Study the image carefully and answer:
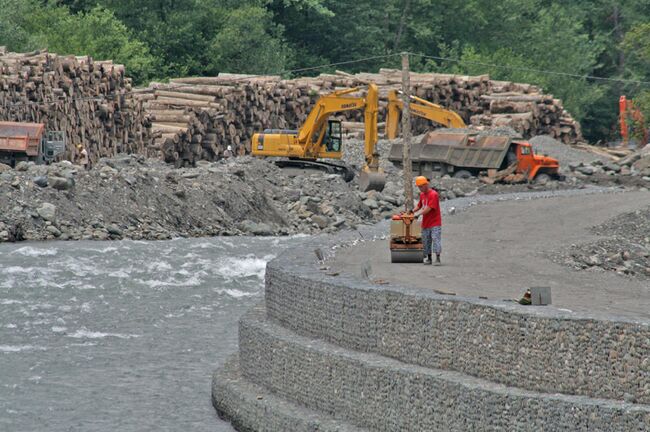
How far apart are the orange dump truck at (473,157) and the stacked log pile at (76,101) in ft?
30.5

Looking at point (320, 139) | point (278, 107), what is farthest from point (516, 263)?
point (278, 107)

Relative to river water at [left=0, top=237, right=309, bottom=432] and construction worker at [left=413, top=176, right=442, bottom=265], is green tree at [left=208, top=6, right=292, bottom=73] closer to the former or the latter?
river water at [left=0, top=237, right=309, bottom=432]

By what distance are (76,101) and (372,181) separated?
361 inches

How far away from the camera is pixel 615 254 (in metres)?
23.8

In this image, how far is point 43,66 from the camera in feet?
137

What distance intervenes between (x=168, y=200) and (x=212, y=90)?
47.6 feet

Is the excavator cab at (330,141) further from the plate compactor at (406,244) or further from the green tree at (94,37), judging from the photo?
the plate compactor at (406,244)

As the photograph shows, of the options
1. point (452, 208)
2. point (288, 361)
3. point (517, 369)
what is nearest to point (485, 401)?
point (517, 369)

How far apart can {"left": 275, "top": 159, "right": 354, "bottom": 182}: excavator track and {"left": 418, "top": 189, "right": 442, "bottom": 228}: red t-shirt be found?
78.4ft

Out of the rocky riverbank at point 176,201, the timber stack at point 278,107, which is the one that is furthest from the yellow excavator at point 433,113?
the timber stack at point 278,107

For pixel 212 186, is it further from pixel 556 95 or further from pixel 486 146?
pixel 556 95

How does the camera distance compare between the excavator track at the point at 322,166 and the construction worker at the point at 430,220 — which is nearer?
the construction worker at the point at 430,220

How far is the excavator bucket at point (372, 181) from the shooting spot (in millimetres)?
42188

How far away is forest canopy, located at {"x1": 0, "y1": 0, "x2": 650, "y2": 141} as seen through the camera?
6212 cm
